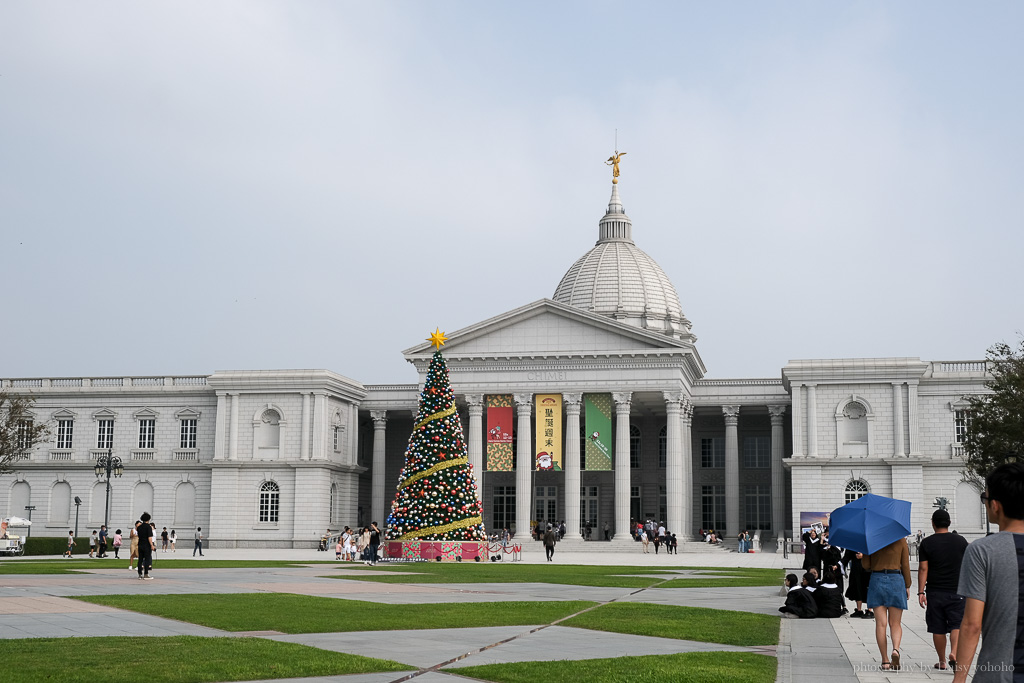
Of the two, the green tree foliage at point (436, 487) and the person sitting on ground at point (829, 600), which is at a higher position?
the green tree foliage at point (436, 487)

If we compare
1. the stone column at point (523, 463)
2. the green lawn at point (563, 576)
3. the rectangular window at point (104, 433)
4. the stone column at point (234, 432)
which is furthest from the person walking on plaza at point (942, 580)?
the rectangular window at point (104, 433)

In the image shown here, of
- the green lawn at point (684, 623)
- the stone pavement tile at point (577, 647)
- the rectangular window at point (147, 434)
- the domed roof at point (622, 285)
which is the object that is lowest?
the green lawn at point (684, 623)

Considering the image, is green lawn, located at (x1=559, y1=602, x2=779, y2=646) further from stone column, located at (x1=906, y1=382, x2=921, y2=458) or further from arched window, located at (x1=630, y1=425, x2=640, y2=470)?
arched window, located at (x1=630, y1=425, x2=640, y2=470)

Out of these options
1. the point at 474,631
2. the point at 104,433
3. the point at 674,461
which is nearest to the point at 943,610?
the point at 474,631

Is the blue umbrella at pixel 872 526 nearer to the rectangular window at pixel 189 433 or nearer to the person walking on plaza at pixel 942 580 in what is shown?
the person walking on plaza at pixel 942 580

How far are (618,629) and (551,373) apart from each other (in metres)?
51.6

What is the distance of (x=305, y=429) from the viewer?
7312 centimetres

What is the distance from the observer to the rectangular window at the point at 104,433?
77.1m

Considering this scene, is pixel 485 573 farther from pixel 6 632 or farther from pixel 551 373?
pixel 551 373

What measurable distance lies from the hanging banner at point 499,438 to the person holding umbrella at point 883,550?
5194 centimetres

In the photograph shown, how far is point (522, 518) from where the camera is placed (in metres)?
69.8

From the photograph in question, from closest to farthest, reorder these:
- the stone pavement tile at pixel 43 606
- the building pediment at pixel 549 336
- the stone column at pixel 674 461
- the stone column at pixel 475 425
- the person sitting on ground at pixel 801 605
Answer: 1. the stone pavement tile at pixel 43 606
2. the person sitting on ground at pixel 801 605
3. the stone column at pixel 674 461
4. the building pediment at pixel 549 336
5. the stone column at pixel 475 425

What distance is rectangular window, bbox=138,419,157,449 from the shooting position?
76.8 metres

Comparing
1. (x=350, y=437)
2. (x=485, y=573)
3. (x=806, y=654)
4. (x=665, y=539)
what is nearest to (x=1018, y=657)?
(x=806, y=654)
